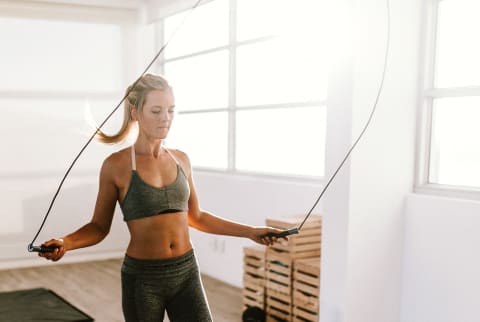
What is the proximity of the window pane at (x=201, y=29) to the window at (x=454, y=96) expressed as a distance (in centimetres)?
229

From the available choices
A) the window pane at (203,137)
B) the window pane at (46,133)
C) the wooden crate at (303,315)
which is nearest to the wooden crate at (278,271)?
the wooden crate at (303,315)

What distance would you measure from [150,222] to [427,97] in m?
1.97

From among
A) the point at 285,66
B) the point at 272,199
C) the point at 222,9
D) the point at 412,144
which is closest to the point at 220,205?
the point at 272,199

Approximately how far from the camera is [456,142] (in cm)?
291

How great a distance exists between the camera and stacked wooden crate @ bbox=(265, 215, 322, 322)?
3234 mm

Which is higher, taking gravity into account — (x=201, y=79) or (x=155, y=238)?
(x=201, y=79)

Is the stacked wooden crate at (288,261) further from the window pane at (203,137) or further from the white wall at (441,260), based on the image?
the window pane at (203,137)

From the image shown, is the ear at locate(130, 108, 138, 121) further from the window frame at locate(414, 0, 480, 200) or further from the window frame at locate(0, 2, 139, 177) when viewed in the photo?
the window frame at locate(0, 2, 139, 177)

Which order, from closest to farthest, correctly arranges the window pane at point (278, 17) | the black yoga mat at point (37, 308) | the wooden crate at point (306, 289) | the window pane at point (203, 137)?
the wooden crate at point (306, 289)
the black yoga mat at point (37, 308)
the window pane at point (278, 17)
the window pane at point (203, 137)

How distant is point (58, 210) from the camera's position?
17.9ft

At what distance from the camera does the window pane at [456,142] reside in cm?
280

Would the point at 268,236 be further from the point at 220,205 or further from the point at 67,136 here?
the point at 67,136

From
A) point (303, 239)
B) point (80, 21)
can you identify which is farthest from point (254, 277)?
point (80, 21)

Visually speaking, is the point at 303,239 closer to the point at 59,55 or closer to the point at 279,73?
the point at 279,73
